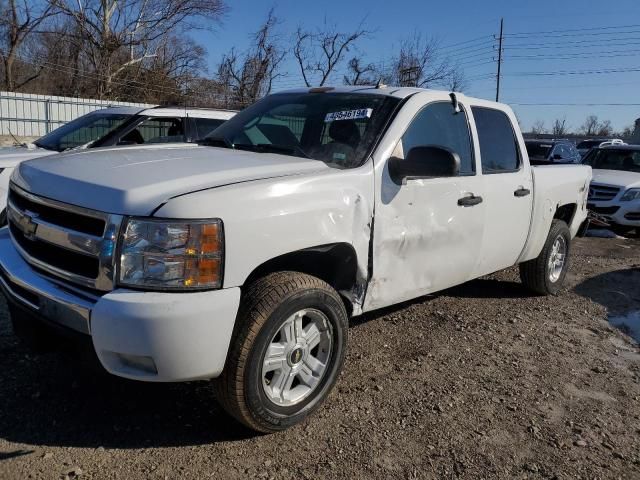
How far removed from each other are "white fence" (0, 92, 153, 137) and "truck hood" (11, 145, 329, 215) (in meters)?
19.1

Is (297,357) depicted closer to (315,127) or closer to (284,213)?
(284,213)

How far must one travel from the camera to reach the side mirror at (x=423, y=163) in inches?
138

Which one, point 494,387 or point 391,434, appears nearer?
point 391,434

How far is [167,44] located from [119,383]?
1513 inches

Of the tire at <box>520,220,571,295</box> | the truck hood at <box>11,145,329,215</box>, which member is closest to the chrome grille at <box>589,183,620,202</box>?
the tire at <box>520,220,571,295</box>

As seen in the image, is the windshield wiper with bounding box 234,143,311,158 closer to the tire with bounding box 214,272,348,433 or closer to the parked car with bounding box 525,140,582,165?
the tire with bounding box 214,272,348,433

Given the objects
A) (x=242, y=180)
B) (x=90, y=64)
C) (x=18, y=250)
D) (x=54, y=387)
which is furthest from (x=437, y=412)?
(x=90, y=64)

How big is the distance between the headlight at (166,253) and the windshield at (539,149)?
42.3ft

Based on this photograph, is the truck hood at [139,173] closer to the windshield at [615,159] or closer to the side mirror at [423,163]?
the side mirror at [423,163]

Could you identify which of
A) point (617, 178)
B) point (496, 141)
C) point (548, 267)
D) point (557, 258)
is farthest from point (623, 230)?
point (496, 141)

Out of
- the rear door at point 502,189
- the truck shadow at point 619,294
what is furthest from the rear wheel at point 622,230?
the rear door at point 502,189

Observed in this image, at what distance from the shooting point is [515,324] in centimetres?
508

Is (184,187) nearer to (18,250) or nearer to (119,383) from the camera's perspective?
(18,250)

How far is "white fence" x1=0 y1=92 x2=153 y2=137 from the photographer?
21125 mm
